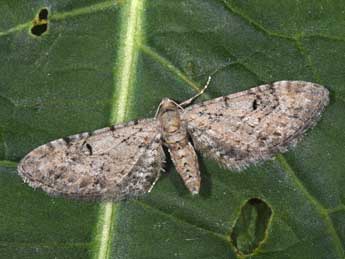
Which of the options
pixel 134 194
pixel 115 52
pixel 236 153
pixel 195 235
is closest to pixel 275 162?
pixel 236 153

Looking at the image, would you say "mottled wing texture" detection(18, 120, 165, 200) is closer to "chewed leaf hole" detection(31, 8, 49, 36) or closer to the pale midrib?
the pale midrib

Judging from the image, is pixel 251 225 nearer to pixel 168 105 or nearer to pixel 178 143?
pixel 178 143

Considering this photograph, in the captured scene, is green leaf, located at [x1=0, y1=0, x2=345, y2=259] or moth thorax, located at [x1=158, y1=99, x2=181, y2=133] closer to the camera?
green leaf, located at [x1=0, y1=0, x2=345, y2=259]

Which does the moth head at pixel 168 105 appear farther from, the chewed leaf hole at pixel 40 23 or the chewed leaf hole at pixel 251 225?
the chewed leaf hole at pixel 40 23

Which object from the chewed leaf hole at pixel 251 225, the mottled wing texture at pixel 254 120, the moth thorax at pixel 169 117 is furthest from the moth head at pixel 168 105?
the chewed leaf hole at pixel 251 225

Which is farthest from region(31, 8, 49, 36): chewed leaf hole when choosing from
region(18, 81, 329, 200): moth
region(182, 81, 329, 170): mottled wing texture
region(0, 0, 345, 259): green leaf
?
region(182, 81, 329, 170): mottled wing texture

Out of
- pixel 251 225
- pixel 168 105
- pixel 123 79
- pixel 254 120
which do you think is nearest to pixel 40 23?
pixel 123 79

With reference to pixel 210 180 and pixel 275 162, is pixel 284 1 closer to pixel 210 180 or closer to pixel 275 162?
pixel 275 162
